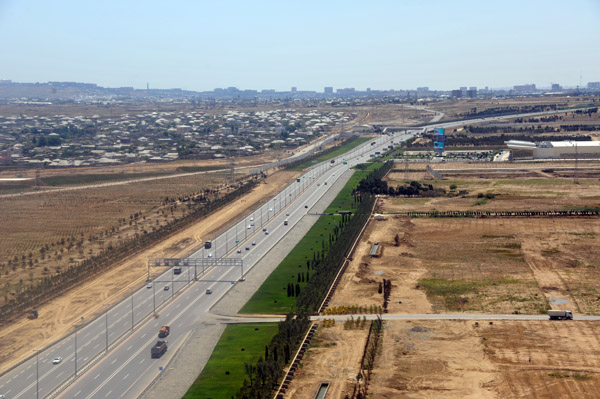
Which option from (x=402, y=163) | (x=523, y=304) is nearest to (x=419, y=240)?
(x=523, y=304)

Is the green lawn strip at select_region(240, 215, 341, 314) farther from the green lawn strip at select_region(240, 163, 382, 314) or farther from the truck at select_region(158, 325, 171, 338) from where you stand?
the truck at select_region(158, 325, 171, 338)

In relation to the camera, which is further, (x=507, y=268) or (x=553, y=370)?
(x=507, y=268)

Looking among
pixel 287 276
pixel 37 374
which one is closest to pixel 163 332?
pixel 37 374

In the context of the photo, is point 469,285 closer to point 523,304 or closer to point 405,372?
point 523,304

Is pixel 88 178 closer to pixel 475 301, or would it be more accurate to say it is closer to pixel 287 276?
pixel 287 276

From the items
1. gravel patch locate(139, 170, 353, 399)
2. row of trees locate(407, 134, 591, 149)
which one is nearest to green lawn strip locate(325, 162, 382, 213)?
gravel patch locate(139, 170, 353, 399)

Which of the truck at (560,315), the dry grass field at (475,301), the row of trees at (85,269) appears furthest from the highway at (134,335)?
the truck at (560,315)
